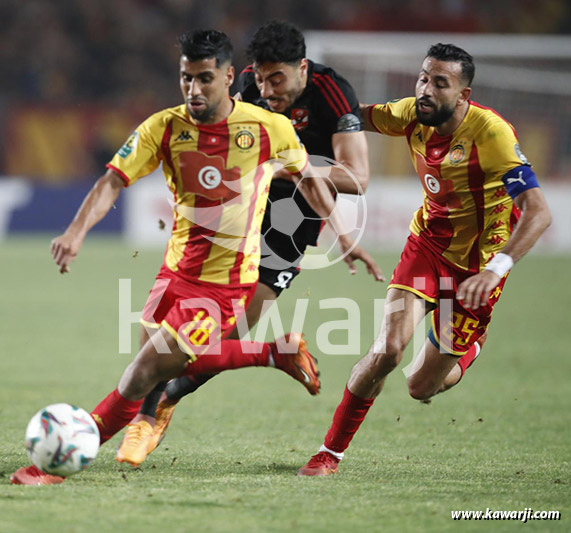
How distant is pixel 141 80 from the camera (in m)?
22.1

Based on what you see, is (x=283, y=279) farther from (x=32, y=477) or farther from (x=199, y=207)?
(x=32, y=477)

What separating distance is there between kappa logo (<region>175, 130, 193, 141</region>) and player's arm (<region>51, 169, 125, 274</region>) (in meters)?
0.36

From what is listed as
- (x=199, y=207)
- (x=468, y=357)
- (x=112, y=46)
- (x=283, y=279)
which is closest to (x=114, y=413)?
(x=199, y=207)

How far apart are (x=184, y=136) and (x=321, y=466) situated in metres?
1.81

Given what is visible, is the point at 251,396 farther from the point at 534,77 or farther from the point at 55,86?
the point at 55,86

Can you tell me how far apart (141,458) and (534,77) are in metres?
14.7

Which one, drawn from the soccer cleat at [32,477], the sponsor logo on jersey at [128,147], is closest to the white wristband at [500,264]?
the sponsor logo on jersey at [128,147]

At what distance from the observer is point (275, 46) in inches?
205

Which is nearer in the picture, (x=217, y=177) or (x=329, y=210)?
(x=217, y=177)

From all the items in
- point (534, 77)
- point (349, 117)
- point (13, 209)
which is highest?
point (534, 77)

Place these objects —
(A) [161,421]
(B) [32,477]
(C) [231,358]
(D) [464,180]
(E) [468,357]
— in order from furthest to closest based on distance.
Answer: (E) [468,357], (A) [161,421], (D) [464,180], (C) [231,358], (B) [32,477]

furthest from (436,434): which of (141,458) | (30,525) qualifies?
(30,525)

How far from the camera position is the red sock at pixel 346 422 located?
5086mm

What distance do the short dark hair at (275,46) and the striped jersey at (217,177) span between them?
20.2 inches
